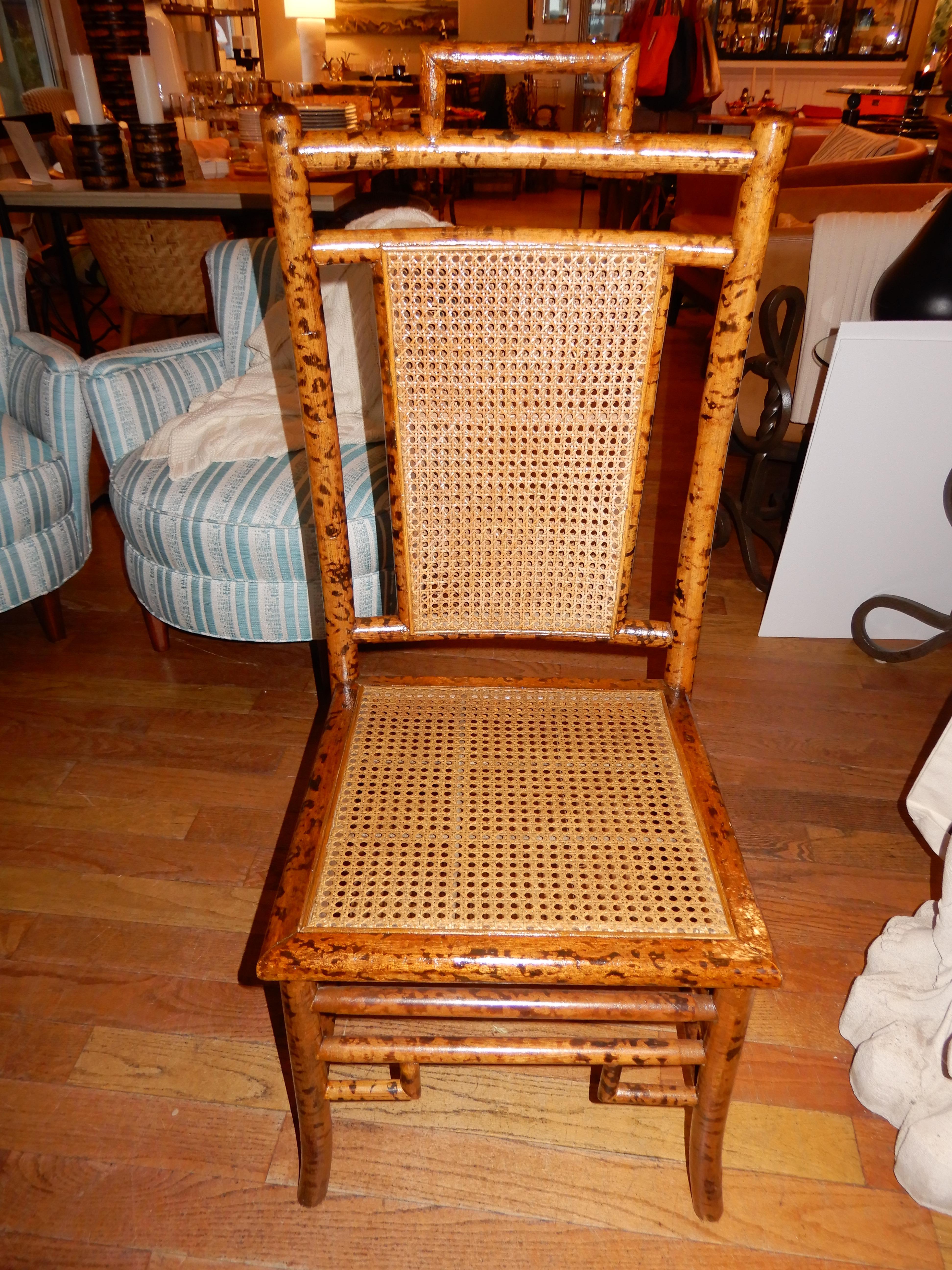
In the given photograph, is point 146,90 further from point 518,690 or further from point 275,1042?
point 275,1042

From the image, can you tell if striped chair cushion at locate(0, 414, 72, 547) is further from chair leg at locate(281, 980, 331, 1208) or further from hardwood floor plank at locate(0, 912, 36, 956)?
chair leg at locate(281, 980, 331, 1208)

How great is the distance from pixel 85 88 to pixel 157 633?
65.6 inches

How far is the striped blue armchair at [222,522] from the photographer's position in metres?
1.57

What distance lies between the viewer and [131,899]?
4.49ft

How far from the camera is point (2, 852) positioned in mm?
1455

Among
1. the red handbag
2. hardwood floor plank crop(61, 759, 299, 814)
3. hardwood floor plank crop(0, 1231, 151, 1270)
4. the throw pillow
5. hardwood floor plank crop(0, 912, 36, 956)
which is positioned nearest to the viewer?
hardwood floor plank crop(0, 1231, 151, 1270)

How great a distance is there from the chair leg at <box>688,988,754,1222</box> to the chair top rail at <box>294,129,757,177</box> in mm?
753

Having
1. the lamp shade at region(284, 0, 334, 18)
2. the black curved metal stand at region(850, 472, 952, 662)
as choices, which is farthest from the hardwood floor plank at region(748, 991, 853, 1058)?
the lamp shade at region(284, 0, 334, 18)

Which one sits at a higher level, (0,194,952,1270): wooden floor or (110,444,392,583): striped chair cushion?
(110,444,392,583): striped chair cushion

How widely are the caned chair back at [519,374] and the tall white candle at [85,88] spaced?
213 cm

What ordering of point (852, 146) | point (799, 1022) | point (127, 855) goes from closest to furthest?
point (799, 1022) < point (127, 855) < point (852, 146)

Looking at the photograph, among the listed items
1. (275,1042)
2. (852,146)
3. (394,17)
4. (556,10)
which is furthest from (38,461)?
(394,17)

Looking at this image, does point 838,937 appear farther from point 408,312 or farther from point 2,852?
point 2,852

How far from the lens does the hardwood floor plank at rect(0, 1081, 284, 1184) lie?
1.05m
